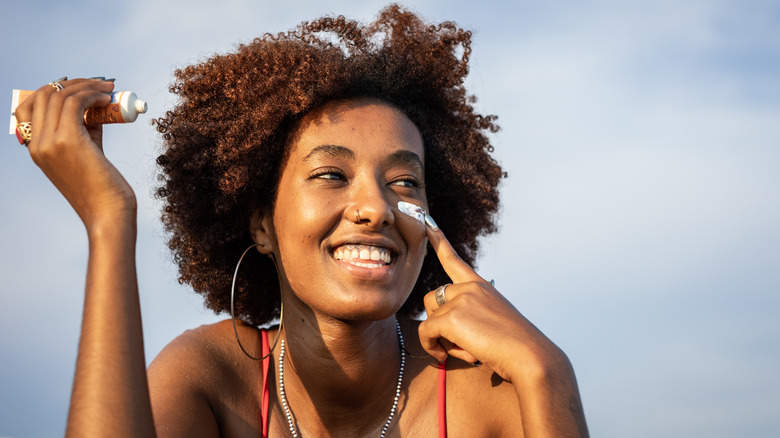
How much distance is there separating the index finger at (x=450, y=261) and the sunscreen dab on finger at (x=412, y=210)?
0.14ft

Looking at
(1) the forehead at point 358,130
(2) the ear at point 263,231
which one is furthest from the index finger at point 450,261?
(2) the ear at point 263,231

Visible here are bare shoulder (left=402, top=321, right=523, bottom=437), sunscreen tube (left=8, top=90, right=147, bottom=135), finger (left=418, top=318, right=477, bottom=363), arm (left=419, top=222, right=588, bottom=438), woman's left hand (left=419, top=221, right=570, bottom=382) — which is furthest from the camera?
bare shoulder (left=402, top=321, right=523, bottom=437)

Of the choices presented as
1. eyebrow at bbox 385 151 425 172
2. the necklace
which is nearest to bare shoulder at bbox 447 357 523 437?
the necklace

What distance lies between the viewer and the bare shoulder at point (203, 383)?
4152mm

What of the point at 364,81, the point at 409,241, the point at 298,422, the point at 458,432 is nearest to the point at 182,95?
the point at 364,81

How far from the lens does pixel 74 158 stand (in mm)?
3256

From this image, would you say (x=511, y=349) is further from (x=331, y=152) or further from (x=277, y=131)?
(x=277, y=131)

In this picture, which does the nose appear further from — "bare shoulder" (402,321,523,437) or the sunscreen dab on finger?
"bare shoulder" (402,321,523,437)

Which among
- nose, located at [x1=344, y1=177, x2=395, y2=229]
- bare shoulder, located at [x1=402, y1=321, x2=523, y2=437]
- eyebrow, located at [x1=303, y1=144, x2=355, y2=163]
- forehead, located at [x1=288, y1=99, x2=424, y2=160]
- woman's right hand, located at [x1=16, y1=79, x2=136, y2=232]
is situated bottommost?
bare shoulder, located at [x1=402, y1=321, x2=523, y2=437]

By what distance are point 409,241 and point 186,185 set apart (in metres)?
1.49

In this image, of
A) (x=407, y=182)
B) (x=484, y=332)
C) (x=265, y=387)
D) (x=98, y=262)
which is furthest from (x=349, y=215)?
(x=98, y=262)

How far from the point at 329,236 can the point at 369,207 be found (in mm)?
269

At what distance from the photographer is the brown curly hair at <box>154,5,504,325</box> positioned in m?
4.68

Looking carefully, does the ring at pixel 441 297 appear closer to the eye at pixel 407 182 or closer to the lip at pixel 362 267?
the lip at pixel 362 267
